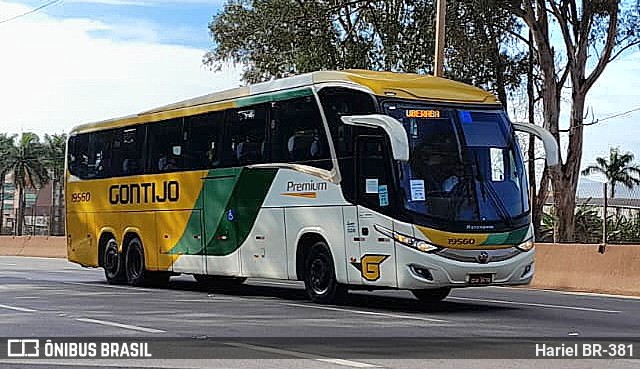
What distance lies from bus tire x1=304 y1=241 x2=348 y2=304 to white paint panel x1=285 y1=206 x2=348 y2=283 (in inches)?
8.8

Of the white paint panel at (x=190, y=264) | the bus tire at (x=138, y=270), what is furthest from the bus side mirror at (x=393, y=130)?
the bus tire at (x=138, y=270)

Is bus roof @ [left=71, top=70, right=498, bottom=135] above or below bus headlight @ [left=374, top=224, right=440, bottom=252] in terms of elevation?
above

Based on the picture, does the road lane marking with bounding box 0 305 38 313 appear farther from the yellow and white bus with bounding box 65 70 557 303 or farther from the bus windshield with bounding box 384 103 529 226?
the bus windshield with bounding box 384 103 529 226

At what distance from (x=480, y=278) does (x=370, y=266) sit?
5.25 feet

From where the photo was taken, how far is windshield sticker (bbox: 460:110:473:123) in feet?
51.3

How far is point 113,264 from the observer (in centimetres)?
2255

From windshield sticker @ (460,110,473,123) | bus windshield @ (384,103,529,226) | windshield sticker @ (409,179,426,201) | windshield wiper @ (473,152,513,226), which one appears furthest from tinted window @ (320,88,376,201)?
windshield wiper @ (473,152,513,226)

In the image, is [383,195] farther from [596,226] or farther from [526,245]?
[596,226]

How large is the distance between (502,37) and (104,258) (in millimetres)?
17550

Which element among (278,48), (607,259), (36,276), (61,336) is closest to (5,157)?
(278,48)

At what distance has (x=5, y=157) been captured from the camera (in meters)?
80.5

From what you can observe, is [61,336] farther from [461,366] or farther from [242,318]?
[461,366]

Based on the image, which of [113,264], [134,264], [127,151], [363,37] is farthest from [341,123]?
[363,37]

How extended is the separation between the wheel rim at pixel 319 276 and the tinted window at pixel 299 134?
5.05 feet
